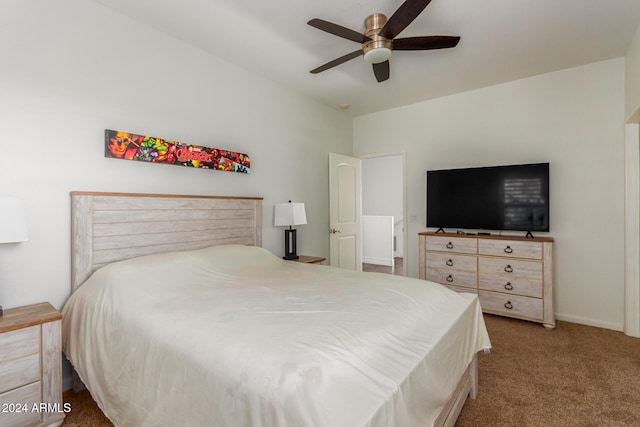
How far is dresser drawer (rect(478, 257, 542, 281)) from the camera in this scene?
315cm

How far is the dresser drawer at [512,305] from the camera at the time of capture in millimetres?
3158

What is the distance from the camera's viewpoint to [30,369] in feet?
5.39

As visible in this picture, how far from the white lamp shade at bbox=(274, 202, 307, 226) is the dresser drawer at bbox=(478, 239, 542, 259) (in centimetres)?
201

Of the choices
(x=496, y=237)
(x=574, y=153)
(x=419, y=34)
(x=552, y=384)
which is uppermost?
(x=419, y=34)

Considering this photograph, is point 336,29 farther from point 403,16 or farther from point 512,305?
point 512,305

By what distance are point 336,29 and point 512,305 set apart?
315 centimetres

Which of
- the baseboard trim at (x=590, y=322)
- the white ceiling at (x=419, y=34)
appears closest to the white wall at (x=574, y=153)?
the baseboard trim at (x=590, y=322)

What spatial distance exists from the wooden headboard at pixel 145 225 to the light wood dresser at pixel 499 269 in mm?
2231

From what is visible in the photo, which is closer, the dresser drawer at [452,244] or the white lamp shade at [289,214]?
the white lamp shade at [289,214]

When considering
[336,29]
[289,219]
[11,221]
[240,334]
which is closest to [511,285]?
[289,219]

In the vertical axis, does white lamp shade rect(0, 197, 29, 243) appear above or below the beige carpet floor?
above

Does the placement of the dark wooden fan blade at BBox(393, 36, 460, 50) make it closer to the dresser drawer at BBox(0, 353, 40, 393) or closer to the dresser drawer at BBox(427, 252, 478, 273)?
the dresser drawer at BBox(427, 252, 478, 273)

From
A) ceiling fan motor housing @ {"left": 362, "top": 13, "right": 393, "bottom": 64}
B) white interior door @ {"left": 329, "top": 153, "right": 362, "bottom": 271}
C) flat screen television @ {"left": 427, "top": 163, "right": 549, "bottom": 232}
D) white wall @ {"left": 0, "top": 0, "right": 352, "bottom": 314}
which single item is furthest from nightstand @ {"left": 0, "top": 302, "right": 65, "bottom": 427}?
flat screen television @ {"left": 427, "top": 163, "right": 549, "bottom": 232}

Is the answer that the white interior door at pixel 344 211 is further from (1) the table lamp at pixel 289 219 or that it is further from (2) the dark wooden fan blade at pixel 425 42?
(2) the dark wooden fan blade at pixel 425 42
